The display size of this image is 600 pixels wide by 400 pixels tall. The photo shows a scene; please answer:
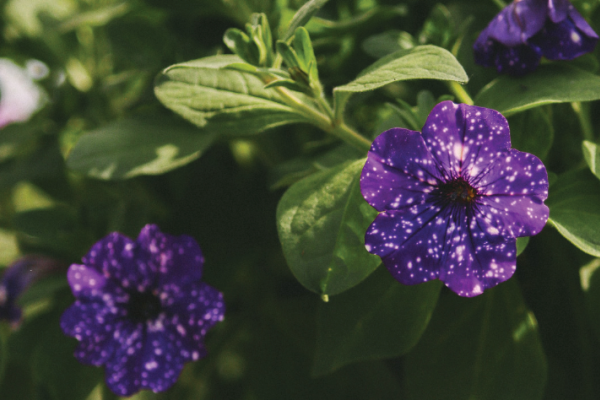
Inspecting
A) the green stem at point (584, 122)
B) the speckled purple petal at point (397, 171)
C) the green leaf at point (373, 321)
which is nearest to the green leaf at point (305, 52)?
the speckled purple petal at point (397, 171)

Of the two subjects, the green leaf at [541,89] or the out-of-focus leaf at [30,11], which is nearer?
the green leaf at [541,89]

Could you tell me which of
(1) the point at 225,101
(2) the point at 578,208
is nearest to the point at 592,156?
(2) the point at 578,208

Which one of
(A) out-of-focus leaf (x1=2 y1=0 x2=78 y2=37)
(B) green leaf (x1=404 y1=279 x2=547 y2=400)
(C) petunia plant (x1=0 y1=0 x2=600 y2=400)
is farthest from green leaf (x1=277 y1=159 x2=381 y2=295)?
(A) out-of-focus leaf (x1=2 y1=0 x2=78 y2=37)

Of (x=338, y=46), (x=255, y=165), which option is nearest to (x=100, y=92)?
(x=255, y=165)

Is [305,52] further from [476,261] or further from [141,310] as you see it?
[141,310]

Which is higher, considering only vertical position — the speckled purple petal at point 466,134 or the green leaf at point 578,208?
the speckled purple petal at point 466,134

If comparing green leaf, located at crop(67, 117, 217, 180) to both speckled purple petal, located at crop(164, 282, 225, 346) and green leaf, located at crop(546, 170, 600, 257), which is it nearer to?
speckled purple petal, located at crop(164, 282, 225, 346)

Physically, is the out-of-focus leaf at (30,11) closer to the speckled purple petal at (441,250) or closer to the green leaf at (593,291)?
the speckled purple petal at (441,250)
